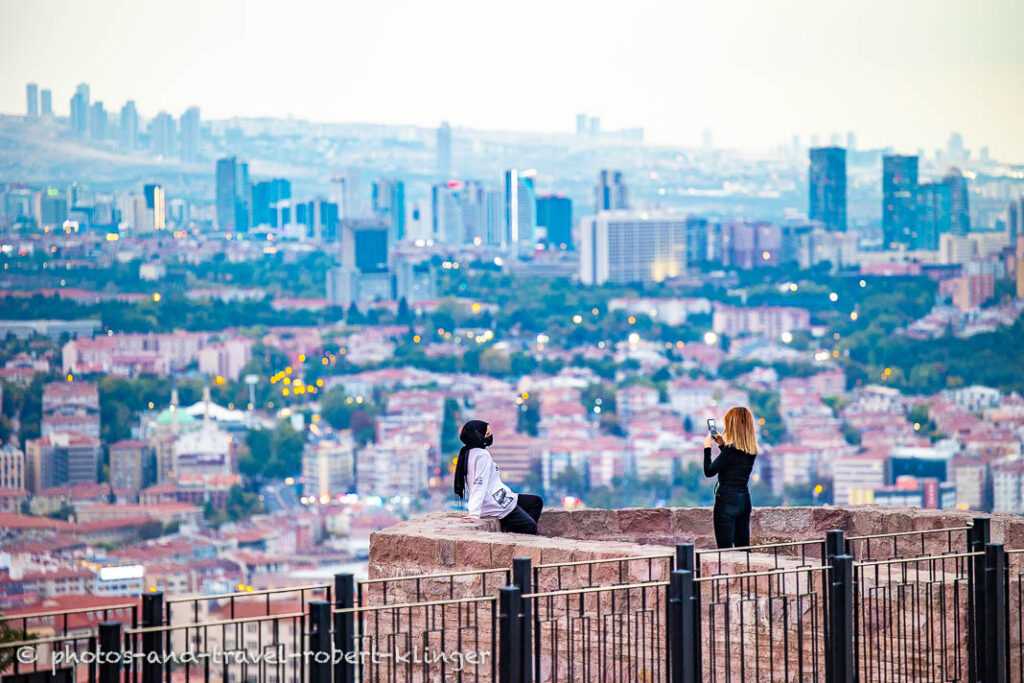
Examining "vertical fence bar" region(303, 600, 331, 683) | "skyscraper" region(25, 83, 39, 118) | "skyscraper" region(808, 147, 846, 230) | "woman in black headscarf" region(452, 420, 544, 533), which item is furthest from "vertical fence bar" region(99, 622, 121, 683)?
"skyscraper" region(808, 147, 846, 230)

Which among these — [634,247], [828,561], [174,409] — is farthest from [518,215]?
[828,561]

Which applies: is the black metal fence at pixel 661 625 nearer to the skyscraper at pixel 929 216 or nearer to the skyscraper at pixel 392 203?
the skyscraper at pixel 929 216

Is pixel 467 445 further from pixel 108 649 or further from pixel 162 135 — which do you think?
pixel 162 135

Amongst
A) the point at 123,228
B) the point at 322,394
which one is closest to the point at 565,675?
the point at 322,394

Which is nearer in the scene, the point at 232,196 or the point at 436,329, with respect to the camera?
the point at 436,329

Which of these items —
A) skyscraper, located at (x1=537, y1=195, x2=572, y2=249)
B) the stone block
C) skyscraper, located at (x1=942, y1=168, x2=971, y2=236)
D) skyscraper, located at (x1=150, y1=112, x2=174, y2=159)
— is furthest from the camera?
skyscraper, located at (x1=537, y1=195, x2=572, y2=249)

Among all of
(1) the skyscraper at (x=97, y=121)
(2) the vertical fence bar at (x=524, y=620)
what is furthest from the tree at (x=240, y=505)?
(2) the vertical fence bar at (x=524, y=620)

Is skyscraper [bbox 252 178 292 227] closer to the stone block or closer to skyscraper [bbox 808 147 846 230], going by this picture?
skyscraper [bbox 808 147 846 230]

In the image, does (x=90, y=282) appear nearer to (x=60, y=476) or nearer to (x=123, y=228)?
(x=123, y=228)
